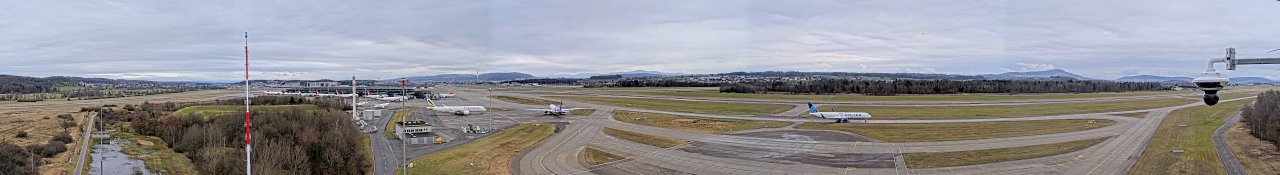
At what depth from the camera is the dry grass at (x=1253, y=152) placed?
131ft

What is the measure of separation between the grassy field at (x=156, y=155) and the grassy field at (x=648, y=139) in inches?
1180

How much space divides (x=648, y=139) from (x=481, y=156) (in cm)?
1451

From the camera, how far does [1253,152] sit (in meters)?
46.3

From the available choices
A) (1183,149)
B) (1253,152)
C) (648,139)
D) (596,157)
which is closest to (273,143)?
(596,157)

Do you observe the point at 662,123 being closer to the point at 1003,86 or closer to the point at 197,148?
the point at 197,148

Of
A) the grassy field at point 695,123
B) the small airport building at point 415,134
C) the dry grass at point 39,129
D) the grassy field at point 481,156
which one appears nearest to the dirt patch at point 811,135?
the grassy field at point 695,123

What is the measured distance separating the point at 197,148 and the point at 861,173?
44.1 m

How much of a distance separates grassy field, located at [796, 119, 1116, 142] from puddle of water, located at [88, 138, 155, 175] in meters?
51.8

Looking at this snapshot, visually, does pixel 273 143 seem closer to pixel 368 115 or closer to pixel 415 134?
pixel 415 134

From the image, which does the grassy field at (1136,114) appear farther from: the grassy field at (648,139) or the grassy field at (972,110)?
the grassy field at (648,139)

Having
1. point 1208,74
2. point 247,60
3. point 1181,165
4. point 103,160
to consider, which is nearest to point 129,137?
point 103,160

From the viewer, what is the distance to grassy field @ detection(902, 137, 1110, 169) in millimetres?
41344

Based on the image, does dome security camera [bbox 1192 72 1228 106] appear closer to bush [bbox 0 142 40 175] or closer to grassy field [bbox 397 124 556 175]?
grassy field [bbox 397 124 556 175]

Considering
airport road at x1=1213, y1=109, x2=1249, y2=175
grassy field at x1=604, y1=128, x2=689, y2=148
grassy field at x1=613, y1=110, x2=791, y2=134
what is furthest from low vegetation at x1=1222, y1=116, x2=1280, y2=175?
grassy field at x1=604, y1=128, x2=689, y2=148
